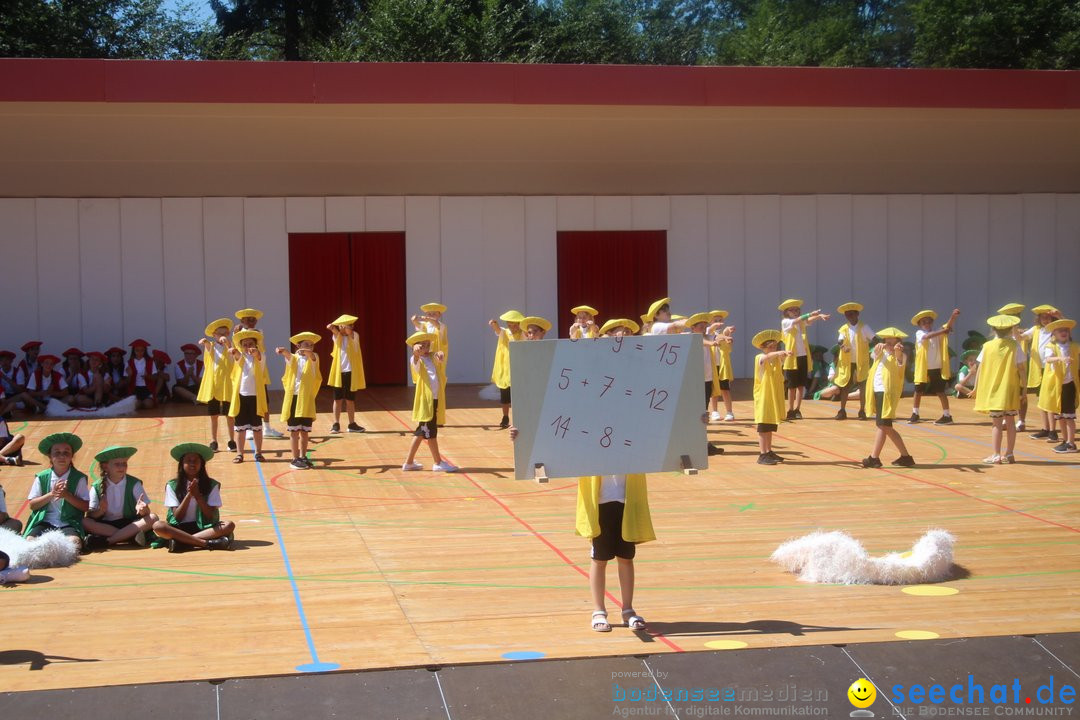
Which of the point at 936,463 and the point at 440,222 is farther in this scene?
the point at 440,222

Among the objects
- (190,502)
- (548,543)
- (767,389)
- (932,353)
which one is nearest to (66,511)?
(190,502)

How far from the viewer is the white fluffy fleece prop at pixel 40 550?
8.93 m

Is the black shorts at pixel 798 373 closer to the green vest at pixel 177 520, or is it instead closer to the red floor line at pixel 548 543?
the red floor line at pixel 548 543

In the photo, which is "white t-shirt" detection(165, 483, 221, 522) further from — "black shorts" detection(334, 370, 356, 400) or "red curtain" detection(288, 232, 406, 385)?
"red curtain" detection(288, 232, 406, 385)

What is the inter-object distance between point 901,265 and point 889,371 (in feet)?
38.2

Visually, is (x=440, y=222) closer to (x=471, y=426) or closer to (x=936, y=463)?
(x=471, y=426)

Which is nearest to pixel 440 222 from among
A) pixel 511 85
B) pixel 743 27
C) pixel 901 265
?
pixel 511 85

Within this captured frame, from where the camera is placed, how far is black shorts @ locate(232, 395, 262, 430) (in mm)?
13859

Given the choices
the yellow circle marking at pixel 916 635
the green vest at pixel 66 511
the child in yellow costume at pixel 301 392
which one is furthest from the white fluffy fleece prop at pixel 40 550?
the yellow circle marking at pixel 916 635

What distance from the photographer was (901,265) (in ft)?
79.2

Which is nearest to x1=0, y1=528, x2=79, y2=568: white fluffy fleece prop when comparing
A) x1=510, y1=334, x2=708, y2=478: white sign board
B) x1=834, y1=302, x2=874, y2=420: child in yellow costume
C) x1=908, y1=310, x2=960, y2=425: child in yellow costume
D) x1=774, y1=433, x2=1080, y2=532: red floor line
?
x1=510, y1=334, x2=708, y2=478: white sign board

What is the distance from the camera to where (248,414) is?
45.5 feet

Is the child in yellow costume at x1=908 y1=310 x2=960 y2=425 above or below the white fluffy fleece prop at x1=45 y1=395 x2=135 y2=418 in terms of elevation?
above

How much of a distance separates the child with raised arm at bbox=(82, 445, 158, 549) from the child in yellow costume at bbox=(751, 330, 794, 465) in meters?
6.85
